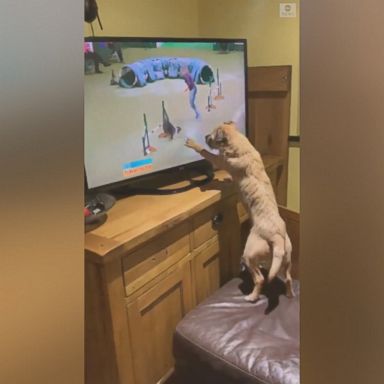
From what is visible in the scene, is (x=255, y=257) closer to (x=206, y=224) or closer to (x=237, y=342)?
(x=206, y=224)

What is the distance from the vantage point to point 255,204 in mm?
1823

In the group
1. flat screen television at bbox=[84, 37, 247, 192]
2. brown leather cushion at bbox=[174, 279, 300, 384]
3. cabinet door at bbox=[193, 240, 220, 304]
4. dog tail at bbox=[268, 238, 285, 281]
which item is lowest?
brown leather cushion at bbox=[174, 279, 300, 384]

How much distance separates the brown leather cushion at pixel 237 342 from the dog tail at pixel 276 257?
0.15m

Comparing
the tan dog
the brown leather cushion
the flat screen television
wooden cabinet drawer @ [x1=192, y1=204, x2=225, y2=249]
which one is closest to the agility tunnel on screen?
the flat screen television

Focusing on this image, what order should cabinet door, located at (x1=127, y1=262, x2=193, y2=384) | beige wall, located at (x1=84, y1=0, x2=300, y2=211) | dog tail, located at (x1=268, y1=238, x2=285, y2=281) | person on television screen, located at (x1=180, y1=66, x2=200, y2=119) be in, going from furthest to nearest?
1. beige wall, located at (x1=84, y1=0, x2=300, y2=211)
2. person on television screen, located at (x1=180, y1=66, x2=200, y2=119)
3. dog tail, located at (x1=268, y1=238, x2=285, y2=281)
4. cabinet door, located at (x1=127, y1=262, x2=193, y2=384)

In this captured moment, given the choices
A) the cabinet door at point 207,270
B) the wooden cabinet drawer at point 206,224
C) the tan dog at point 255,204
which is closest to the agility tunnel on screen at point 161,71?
the tan dog at point 255,204

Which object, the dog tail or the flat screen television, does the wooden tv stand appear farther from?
the dog tail

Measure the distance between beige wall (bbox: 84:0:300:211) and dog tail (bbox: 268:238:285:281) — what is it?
0.94 m

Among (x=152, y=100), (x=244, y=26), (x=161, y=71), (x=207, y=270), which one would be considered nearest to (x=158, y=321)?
(x=207, y=270)

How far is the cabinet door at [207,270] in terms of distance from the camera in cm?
185

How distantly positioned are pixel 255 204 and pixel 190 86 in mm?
616

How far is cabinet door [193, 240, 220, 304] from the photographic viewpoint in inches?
72.9
